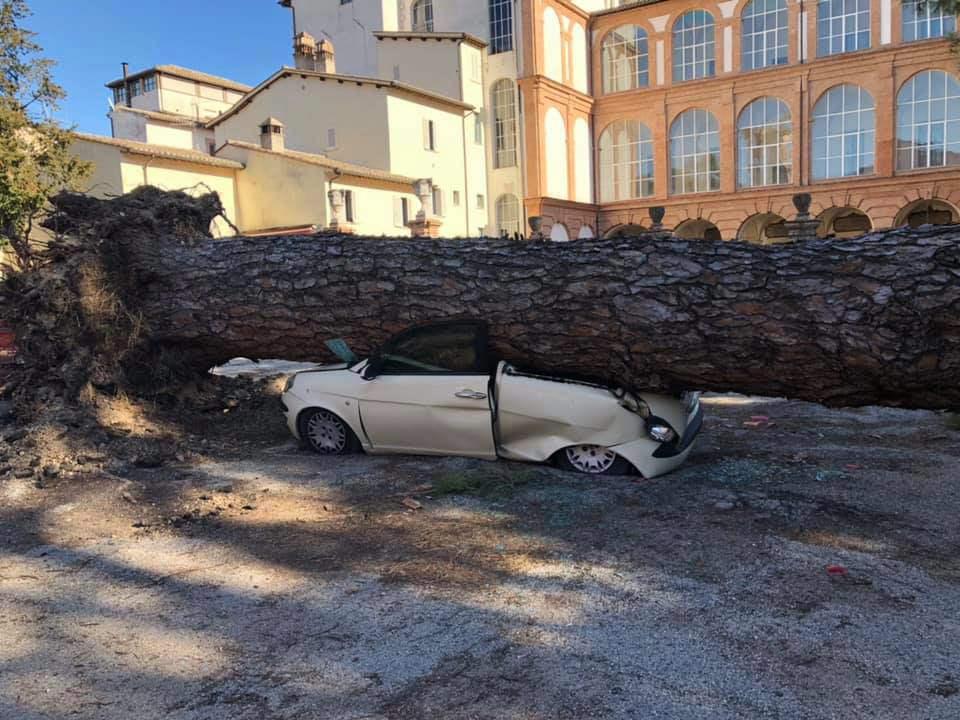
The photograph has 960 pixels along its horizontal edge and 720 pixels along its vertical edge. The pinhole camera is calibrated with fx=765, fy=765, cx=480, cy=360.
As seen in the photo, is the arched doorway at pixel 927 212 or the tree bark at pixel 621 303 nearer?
the tree bark at pixel 621 303

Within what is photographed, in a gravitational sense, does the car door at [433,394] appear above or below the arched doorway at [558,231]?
below

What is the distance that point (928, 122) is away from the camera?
113 feet

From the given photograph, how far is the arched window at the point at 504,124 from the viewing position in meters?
37.8

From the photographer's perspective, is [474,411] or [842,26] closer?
[474,411]

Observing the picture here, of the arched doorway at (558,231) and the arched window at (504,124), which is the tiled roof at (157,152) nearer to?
the arched window at (504,124)

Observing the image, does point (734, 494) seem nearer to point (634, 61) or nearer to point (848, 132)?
point (848, 132)

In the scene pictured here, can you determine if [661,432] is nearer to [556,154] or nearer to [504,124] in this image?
[504,124]

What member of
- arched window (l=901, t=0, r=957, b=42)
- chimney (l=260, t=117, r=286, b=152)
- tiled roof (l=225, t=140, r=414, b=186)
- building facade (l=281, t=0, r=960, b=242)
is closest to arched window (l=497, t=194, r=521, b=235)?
building facade (l=281, t=0, r=960, b=242)

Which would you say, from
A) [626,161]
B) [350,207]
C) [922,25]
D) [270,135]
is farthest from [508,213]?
[922,25]

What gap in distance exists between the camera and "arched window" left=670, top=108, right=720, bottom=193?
3872cm

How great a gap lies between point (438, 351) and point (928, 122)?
36269 millimetres

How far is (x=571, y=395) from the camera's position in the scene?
593 centimetres

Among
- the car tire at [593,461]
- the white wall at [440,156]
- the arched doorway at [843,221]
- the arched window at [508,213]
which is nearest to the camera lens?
the car tire at [593,461]

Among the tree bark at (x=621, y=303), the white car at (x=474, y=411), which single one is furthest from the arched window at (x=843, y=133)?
the tree bark at (x=621, y=303)
